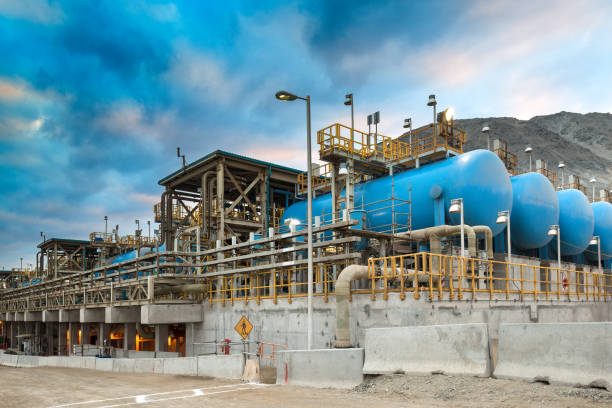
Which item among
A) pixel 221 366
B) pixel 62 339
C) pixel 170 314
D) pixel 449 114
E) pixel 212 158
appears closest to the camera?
pixel 221 366

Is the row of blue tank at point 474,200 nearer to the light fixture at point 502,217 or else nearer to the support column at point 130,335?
Answer: the light fixture at point 502,217

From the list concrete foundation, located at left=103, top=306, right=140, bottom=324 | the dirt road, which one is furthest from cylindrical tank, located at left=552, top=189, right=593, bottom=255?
concrete foundation, located at left=103, top=306, right=140, bottom=324

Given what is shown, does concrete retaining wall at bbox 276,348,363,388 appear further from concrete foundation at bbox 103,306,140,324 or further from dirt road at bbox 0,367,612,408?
concrete foundation at bbox 103,306,140,324

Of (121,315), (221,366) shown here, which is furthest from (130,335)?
(221,366)

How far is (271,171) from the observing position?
115 feet

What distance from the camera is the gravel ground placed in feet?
28.9

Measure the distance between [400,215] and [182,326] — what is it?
640 inches

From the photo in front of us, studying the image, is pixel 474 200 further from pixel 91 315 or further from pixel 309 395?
pixel 91 315

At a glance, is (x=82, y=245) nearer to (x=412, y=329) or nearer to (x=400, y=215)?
(x=400, y=215)

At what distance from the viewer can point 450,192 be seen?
23391 mm

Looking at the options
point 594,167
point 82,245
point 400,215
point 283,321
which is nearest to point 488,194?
point 400,215

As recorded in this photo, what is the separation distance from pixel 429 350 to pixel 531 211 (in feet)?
63.1

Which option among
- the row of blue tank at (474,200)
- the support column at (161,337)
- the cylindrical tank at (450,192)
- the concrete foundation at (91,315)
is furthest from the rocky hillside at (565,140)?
the support column at (161,337)

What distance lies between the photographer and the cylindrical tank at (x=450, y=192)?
922 inches
